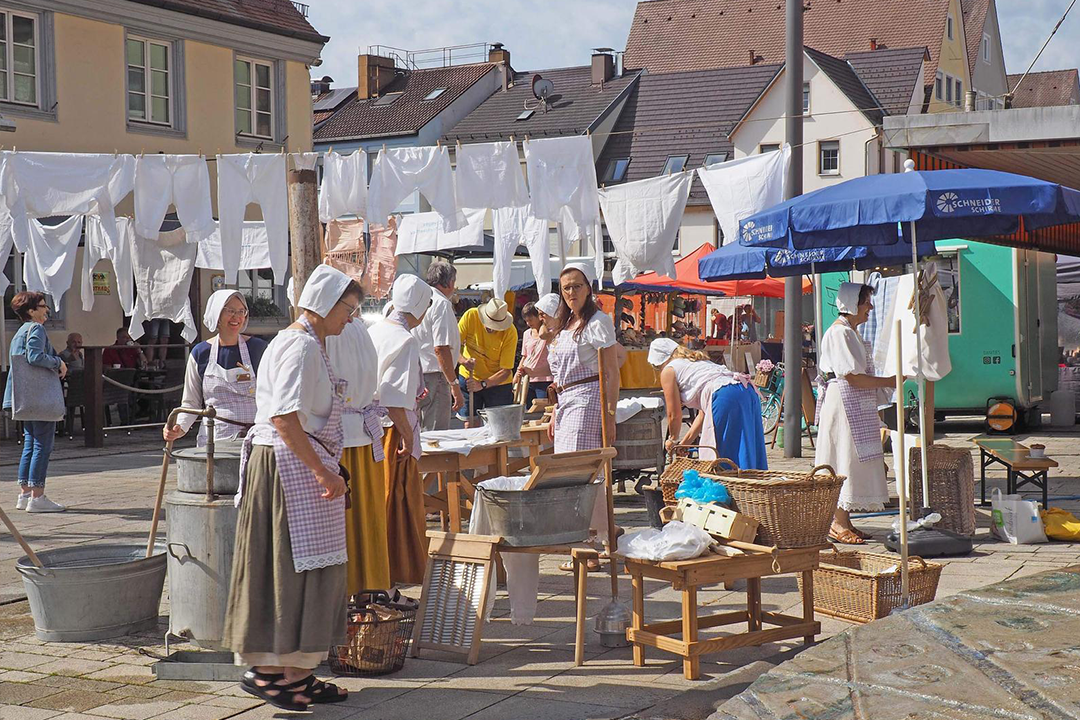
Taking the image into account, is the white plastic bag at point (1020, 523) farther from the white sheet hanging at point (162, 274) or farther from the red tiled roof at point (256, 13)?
the red tiled roof at point (256, 13)

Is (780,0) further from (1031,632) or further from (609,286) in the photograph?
(1031,632)

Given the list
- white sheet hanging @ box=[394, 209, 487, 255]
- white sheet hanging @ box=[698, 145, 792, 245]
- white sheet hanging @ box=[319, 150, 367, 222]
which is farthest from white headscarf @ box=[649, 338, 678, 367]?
white sheet hanging @ box=[394, 209, 487, 255]

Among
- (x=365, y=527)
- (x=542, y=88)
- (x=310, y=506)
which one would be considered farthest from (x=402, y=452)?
(x=542, y=88)

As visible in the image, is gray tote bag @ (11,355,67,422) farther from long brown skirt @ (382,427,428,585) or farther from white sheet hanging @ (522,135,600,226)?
long brown skirt @ (382,427,428,585)

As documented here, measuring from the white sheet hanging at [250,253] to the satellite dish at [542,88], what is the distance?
2904cm

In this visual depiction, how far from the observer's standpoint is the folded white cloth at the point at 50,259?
14766 mm

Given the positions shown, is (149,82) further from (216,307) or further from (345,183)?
(216,307)

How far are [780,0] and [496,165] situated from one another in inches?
1900

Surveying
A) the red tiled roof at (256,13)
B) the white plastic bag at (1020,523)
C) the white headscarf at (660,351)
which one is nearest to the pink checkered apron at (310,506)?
the white headscarf at (660,351)

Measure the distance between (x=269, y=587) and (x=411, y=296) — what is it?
2.44 m

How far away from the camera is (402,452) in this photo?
671 cm

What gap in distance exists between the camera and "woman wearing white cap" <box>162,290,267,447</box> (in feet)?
23.4

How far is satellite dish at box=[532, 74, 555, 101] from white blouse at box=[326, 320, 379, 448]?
1586 inches

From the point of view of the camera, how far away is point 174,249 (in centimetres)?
1484
